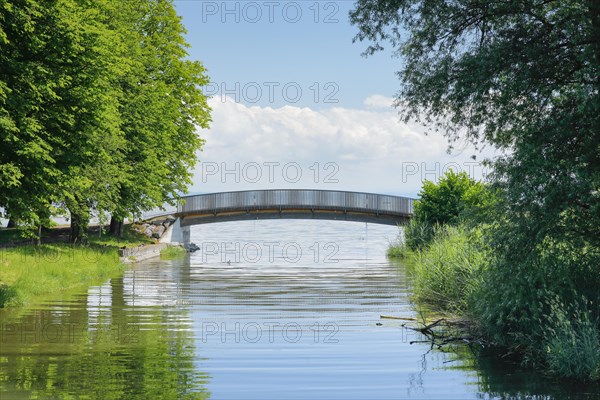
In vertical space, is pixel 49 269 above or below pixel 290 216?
below

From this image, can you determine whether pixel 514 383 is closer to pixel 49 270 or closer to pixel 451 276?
pixel 451 276

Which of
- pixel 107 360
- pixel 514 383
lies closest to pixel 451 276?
pixel 514 383

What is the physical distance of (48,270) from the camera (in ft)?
80.2

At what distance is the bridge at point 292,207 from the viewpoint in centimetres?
5494

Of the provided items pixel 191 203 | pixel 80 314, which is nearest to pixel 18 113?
pixel 80 314

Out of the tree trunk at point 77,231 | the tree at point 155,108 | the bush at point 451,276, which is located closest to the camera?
the bush at point 451,276

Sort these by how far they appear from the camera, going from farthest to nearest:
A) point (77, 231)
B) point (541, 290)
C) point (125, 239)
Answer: point (125, 239)
point (77, 231)
point (541, 290)

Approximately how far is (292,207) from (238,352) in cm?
4227

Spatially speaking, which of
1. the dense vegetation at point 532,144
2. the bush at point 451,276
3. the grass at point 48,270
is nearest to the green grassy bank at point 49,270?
the grass at point 48,270

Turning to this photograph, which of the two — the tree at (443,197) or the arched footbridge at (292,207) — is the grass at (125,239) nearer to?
the arched footbridge at (292,207)

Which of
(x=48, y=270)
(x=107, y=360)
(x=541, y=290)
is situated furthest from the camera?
(x=48, y=270)

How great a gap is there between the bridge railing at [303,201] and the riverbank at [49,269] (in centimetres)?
1959

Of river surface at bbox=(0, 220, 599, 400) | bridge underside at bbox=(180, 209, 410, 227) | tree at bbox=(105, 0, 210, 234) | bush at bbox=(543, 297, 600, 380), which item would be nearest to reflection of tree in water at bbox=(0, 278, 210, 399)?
river surface at bbox=(0, 220, 599, 400)

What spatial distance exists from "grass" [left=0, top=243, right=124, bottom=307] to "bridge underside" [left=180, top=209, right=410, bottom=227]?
74.8 feet
